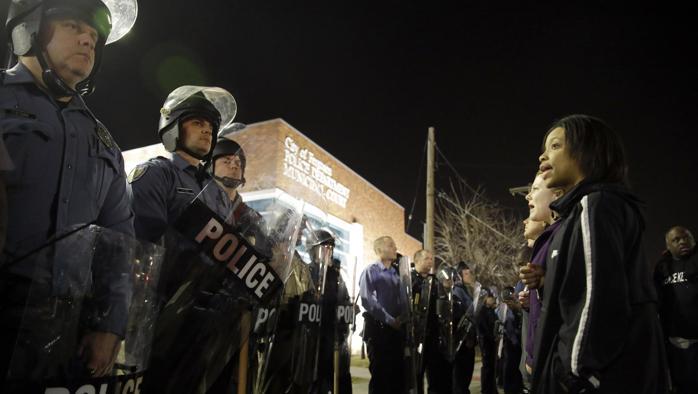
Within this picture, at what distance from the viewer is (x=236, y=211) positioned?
2408 mm

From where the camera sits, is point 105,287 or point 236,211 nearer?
point 105,287

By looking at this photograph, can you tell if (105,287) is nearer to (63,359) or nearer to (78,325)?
(78,325)

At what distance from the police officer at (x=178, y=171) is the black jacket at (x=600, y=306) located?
72.8 inches

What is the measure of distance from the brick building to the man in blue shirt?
574 cm

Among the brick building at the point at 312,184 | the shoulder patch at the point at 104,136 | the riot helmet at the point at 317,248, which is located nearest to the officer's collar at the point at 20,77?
the shoulder patch at the point at 104,136

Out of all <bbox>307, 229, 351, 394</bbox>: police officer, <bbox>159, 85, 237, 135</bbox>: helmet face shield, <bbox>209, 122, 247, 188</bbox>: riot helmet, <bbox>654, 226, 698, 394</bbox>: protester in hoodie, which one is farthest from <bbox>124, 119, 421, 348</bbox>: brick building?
<bbox>159, 85, 237, 135</bbox>: helmet face shield

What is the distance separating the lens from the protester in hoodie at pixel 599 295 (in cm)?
186

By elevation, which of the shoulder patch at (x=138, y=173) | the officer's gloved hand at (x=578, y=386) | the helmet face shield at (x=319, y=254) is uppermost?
the shoulder patch at (x=138, y=173)

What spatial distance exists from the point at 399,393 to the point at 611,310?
4673 millimetres

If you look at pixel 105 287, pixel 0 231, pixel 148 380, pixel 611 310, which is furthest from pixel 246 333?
pixel 611 310

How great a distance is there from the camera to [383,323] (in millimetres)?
6320

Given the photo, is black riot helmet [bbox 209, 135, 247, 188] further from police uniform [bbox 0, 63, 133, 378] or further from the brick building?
the brick building

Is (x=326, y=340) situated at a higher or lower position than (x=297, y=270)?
lower

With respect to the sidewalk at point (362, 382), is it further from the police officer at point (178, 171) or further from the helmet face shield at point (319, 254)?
the police officer at point (178, 171)
